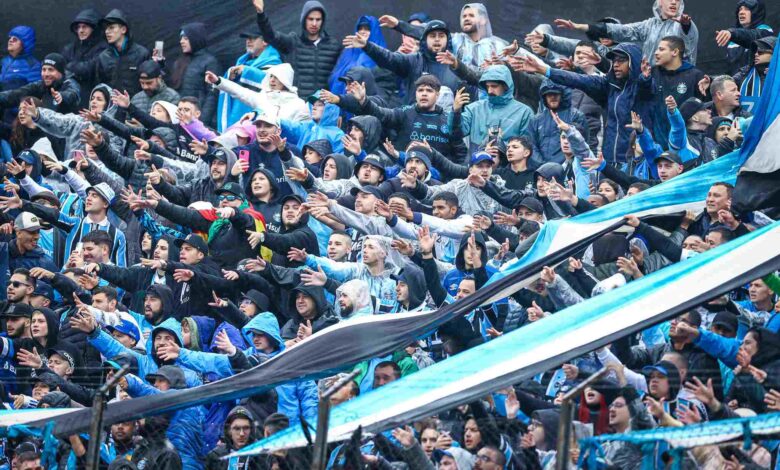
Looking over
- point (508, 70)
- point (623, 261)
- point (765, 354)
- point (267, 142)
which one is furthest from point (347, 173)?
point (765, 354)

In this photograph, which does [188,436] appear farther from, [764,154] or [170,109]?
[170,109]

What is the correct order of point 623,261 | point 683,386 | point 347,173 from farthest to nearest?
point 347,173 < point 623,261 < point 683,386

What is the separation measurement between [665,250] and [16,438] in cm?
558

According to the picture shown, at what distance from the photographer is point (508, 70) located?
16.7 m

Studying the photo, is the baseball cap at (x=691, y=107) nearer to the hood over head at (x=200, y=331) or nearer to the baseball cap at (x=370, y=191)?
the baseball cap at (x=370, y=191)

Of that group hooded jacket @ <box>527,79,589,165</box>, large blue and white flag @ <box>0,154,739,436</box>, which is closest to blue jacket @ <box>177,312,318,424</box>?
large blue and white flag @ <box>0,154,739,436</box>

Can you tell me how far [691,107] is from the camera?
15.7m

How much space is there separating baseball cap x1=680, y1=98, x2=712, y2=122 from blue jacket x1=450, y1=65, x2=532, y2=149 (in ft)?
5.16

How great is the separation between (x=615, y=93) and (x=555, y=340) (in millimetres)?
6469

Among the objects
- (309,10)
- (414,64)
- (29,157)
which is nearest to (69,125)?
(29,157)

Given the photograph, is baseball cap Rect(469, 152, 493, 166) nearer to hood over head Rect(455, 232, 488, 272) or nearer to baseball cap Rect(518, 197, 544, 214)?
baseball cap Rect(518, 197, 544, 214)

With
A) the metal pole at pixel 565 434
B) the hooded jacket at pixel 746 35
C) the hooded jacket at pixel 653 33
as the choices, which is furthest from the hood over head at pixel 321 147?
the metal pole at pixel 565 434

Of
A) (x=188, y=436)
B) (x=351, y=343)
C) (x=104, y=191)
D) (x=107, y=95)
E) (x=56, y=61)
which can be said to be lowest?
(x=104, y=191)

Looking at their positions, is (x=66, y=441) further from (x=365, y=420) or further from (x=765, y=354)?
(x=765, y=354)
